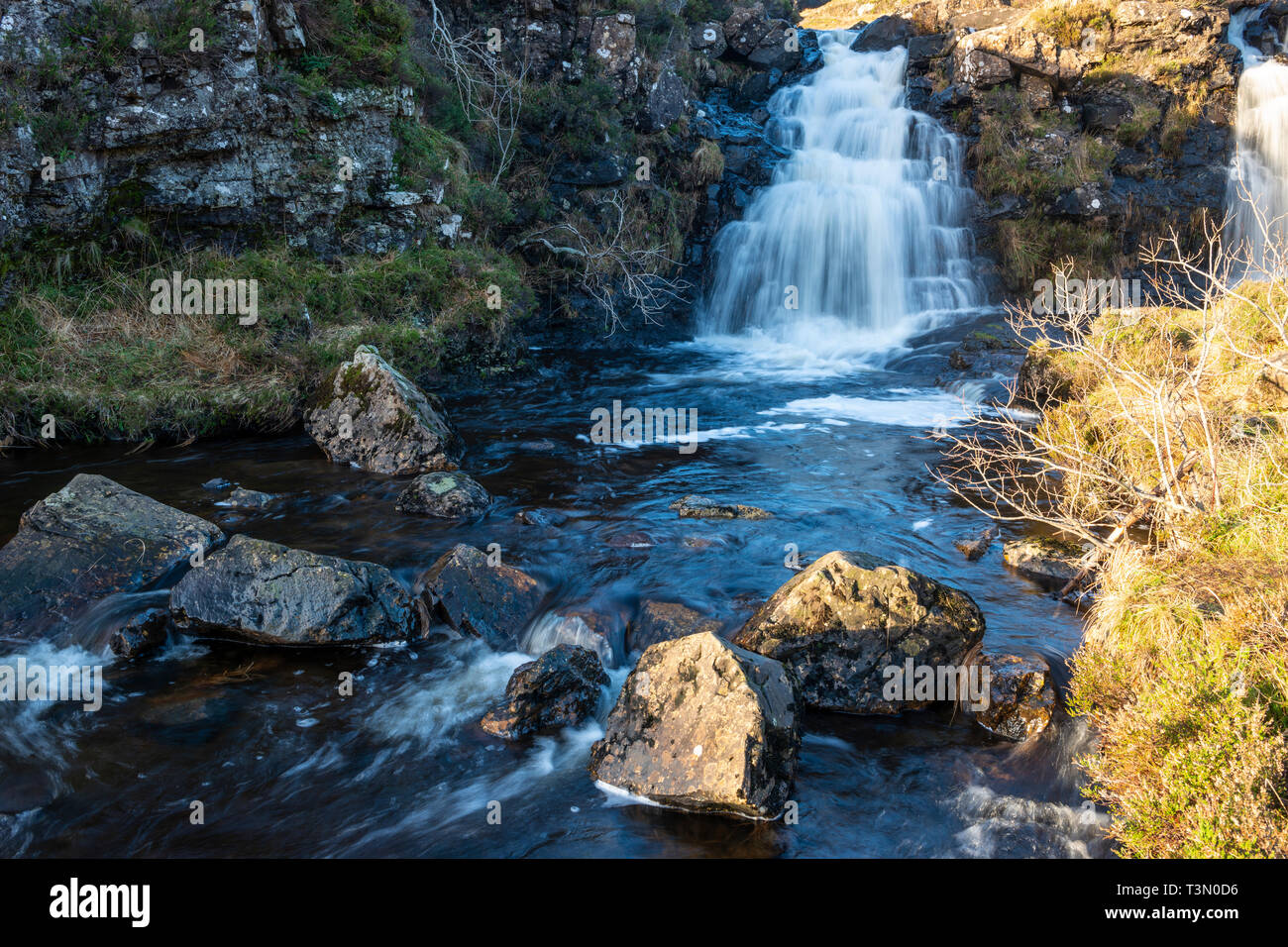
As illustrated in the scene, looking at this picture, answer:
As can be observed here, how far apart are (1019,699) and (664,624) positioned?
2561 millimetres

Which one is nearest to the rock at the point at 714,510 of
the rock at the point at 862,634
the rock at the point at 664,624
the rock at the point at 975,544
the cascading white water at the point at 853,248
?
the rock at the point at 975,544

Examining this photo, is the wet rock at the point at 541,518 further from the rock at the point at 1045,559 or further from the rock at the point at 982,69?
the rock at the point at 982,69

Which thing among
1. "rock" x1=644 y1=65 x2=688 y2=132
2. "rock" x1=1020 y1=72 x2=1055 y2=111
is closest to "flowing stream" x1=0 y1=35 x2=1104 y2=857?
"rock" x1=644 y1=65 x2=688 y2=132

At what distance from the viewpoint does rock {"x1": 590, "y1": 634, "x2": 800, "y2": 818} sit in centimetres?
443

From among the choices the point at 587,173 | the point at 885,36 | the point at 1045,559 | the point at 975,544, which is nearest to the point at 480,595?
the point at 975,544

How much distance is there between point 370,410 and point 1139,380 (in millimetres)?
8151

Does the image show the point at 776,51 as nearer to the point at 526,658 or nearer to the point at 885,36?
the point at 885,36

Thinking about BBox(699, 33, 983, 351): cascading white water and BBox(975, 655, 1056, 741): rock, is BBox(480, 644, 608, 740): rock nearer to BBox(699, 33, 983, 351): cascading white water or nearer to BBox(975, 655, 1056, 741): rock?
BBox(975, 655, 1056, 741): rock

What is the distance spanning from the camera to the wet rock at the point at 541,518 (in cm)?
840

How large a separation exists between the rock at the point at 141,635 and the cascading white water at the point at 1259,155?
69.7 feet
